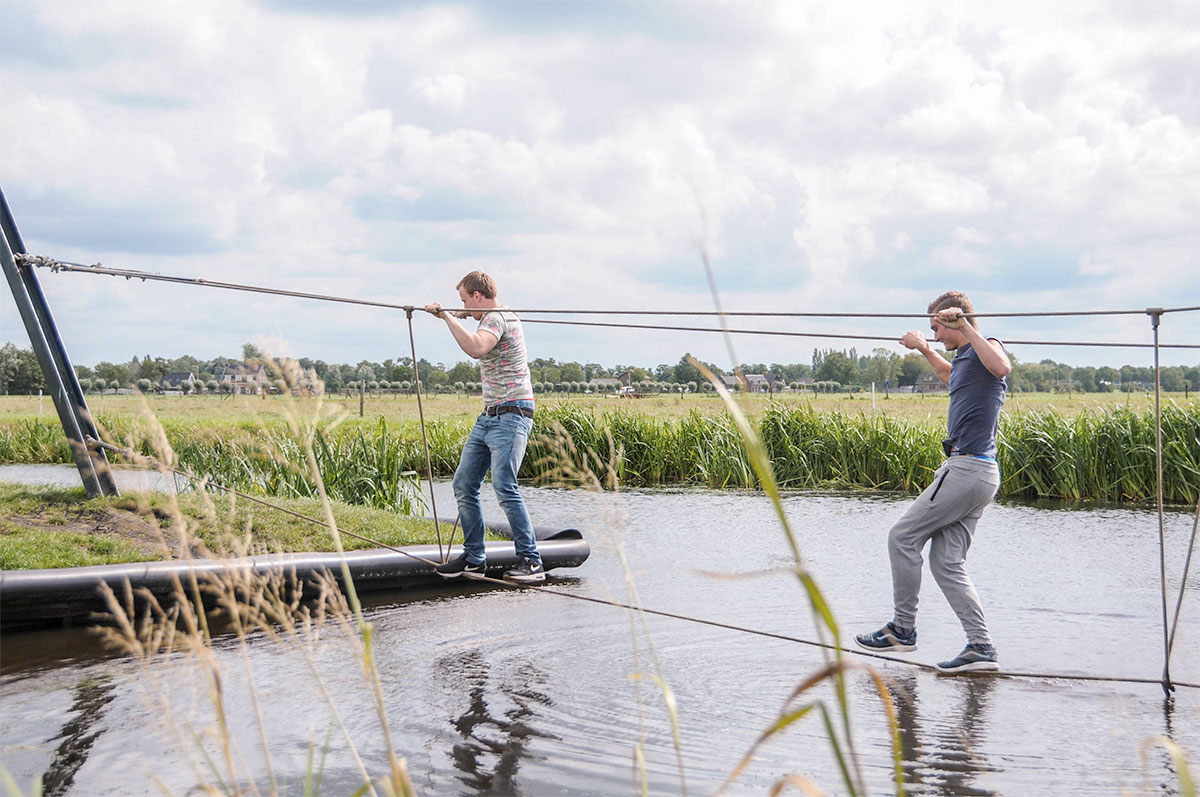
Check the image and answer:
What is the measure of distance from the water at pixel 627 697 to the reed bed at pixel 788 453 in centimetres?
433

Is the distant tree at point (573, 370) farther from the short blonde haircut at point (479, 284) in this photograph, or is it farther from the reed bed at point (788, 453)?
the short blonde haircut at point (479, 284)

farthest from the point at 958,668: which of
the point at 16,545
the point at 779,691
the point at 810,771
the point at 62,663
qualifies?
the point at 16,545

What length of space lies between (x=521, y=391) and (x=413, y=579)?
6.44 ft

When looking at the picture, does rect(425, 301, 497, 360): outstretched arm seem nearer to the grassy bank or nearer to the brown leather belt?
the brown leather belt

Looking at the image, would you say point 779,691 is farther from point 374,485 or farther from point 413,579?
point 374,485

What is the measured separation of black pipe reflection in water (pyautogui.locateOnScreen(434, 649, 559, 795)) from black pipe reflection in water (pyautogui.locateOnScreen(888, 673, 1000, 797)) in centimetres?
144

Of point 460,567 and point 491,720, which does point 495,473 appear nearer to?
point 460,567

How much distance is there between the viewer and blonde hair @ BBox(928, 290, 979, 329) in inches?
186

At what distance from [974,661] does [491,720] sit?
2391mm

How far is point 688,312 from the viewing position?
6055mm

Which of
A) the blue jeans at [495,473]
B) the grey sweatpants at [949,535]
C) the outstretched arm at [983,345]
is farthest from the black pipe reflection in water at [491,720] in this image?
the outstretched arm at [983,345]

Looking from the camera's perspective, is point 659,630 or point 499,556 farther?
point 499,556

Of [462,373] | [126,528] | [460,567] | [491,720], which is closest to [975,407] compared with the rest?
[491,720]

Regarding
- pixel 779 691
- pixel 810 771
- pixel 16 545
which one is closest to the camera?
pixel 810 771
